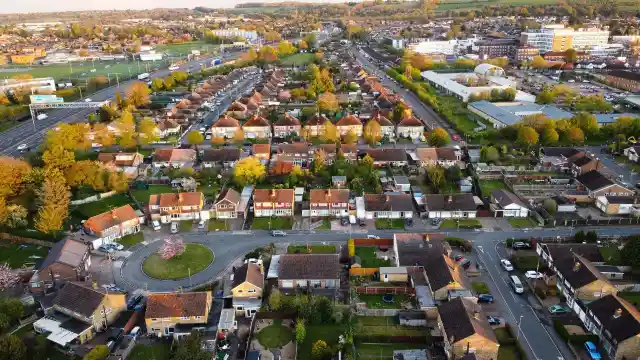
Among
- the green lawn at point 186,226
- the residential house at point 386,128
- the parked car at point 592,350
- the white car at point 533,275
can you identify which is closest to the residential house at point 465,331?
the parked car at point 592,350

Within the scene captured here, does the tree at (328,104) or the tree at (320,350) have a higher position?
the tree at (328,104)

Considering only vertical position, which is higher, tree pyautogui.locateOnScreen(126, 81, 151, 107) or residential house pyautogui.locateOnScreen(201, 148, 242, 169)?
tree pyautogui.locateOnScreen(126, 81, 151, 107)

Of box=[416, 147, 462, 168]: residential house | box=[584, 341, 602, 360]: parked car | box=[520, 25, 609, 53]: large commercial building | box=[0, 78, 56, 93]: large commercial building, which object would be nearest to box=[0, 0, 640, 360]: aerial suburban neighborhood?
box=[584, 341, 602, 360]: parked car

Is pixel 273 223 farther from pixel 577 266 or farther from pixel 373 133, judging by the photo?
pixel 373 133

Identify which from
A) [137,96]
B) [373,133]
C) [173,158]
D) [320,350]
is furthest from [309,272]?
[137,96]

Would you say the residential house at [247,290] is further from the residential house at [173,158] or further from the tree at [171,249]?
the residential house at [173,158]

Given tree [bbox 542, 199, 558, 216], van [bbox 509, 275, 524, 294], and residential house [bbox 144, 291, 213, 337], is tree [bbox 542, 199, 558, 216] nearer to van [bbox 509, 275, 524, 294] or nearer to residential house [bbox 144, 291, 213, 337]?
van [bbox 509, 275, 524, 294]

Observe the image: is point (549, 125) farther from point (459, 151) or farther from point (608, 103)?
point (608, 103)
